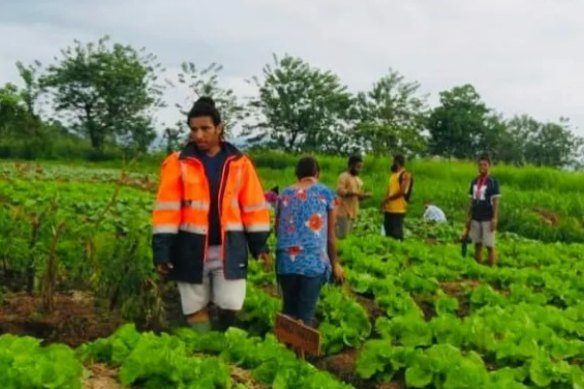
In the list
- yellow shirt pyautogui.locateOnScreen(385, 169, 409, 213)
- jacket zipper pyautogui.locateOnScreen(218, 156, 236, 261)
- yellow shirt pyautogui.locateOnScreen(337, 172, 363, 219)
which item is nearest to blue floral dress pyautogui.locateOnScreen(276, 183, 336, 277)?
jacket zipper pyautogui.locateOnScreen(218, 156, 236, 261)

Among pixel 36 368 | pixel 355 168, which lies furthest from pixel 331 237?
pixel 355 168

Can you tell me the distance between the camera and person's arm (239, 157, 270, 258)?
527cm

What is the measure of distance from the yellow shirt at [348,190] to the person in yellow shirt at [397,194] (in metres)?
0.54

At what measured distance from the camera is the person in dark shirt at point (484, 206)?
10.7 meters

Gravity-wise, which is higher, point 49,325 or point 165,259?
point 165,259

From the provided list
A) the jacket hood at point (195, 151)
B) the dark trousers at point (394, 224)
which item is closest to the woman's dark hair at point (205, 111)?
the jacket hood at point (195, 151)

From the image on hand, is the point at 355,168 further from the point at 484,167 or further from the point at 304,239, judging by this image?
the point at 304,239

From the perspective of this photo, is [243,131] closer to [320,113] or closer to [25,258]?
[320,113]

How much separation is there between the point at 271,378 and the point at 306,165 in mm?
2138

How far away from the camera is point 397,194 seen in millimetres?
11664

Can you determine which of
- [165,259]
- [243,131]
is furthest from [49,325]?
[243,131]

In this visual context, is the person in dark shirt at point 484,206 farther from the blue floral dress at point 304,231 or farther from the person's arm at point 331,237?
the blue floral dress at point 304,231

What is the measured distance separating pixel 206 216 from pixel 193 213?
77 millimetres

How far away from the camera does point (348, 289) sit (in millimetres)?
8023
